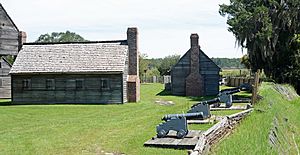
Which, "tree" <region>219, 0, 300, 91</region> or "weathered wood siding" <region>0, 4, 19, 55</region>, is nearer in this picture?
"weathered wood siding" <region>0, 4, 19, 55</region>

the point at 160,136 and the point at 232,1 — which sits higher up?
the point at 232,1

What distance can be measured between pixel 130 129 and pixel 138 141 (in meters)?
3.02

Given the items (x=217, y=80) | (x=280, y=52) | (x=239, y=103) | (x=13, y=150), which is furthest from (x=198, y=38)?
(x=13, y=150)

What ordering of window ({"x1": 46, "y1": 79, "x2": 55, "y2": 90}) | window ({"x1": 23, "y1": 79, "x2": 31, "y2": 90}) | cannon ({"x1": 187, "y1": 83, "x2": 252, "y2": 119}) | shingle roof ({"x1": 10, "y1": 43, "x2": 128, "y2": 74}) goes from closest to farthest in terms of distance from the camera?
cannon ({"x1": 187, "y1": 83, "x2": 252, "y2": 119}) < shingle roof ({"x1": 10, "y1": 43, "x2": 128, "y2": 74}) < window ({"x1": 46, "y1": 79, "x2": 55, "y2": 90}) < window ({"x1": 23, "y1": 79, "x2": 31, "y2": 90})

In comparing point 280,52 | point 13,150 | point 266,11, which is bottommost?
point 13,150

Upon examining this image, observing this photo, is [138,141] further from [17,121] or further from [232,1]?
[232,1]

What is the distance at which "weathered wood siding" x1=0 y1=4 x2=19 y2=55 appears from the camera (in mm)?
26688

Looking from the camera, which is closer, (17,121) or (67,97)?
(17,121)

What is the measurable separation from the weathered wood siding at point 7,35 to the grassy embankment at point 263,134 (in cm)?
1542

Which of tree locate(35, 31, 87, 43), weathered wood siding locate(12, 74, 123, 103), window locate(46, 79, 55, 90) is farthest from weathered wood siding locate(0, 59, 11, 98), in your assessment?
tree locate(35, 31, 87, 43)

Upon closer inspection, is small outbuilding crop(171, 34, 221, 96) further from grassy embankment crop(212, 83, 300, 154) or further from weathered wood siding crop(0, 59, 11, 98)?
weathered wood siding crop(0, 59, 11, 98)

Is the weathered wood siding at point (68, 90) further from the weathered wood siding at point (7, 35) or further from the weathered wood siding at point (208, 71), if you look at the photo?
the weathered wood siding at point (208, 71)

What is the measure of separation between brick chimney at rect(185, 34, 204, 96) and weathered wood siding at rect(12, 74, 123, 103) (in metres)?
10.6

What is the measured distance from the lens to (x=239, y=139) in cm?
1159
